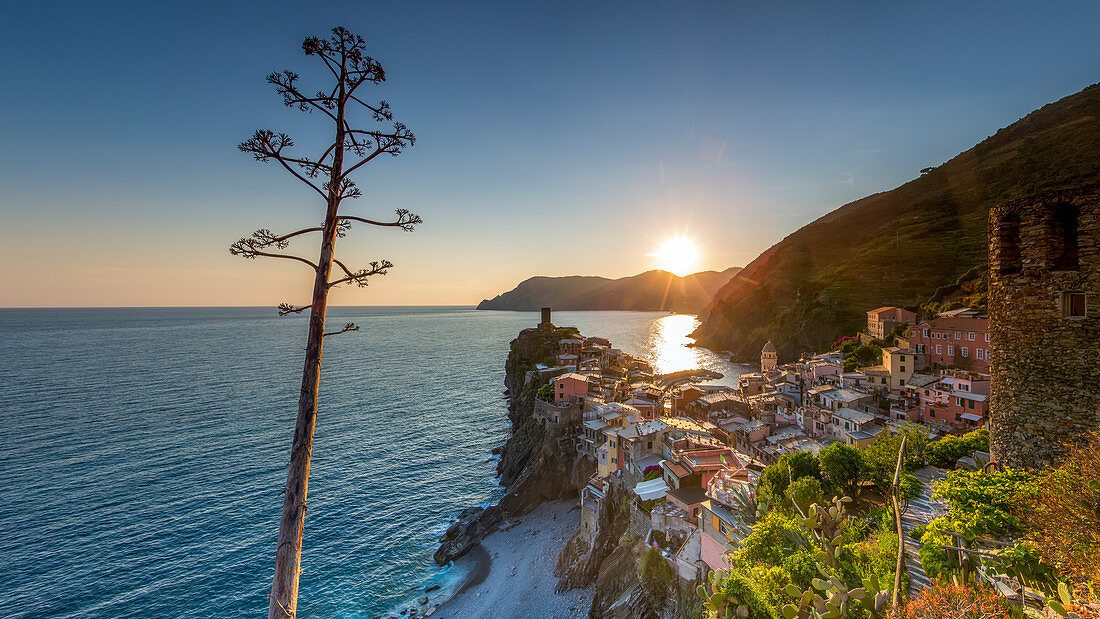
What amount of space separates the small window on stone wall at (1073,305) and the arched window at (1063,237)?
602mm

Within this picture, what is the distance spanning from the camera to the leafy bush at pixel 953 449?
53.8 ft

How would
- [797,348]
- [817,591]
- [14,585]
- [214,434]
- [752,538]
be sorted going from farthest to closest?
[797,348], [214,434], [14,585], [752,538], [817,591]

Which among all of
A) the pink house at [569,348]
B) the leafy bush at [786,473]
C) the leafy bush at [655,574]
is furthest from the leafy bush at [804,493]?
the pink house at [569,348]

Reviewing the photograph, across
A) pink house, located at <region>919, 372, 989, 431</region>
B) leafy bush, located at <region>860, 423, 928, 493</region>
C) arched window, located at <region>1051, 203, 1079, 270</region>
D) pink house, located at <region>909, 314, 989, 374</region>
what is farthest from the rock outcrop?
pink house, located at <region>909, 314, 989, 374</region>

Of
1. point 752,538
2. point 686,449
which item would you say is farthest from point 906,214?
point 752,538

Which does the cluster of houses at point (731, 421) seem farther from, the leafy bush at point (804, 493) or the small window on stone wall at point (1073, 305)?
the small window on stone wall at point (1073, 305)

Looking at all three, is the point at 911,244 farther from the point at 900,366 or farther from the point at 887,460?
the point at 887,460

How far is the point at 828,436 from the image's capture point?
33.2 metres

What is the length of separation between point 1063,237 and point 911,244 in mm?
114821

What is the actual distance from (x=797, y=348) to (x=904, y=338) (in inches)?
1617

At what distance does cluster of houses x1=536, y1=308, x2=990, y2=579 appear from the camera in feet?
64.0

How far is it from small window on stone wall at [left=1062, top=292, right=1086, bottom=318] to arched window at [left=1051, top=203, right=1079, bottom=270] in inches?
23.7

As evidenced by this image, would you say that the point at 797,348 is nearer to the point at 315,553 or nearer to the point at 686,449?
the point at 686,449

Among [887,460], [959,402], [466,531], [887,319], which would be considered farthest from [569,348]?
[887,460]
